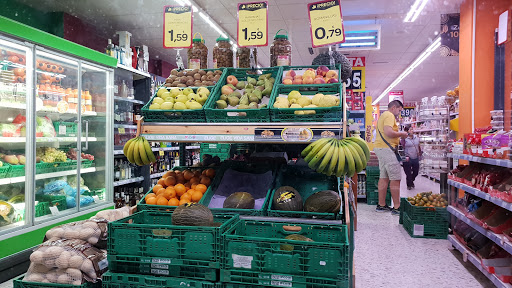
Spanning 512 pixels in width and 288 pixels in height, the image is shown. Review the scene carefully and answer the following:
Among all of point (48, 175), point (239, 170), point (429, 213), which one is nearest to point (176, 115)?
point (239, 170)

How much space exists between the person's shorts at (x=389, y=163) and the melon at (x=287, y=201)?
13.1 feet

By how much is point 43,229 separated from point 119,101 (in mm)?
2850

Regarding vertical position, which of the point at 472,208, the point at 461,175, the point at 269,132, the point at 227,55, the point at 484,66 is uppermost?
the point at 484,66

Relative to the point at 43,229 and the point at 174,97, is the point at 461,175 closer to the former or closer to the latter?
the point at 174,97

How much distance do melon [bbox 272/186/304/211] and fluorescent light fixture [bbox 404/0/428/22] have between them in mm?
5488

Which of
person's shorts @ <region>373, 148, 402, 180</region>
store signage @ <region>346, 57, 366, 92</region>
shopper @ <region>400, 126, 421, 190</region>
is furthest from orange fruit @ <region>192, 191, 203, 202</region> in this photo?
shopper @ <region>400, 126, 421, 190</region>

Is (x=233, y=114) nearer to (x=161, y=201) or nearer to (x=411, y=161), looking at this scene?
(x=161, y=201)

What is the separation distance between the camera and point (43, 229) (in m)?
3.82

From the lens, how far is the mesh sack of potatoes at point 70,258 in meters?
2.08

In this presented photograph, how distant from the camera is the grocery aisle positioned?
10.7 ft

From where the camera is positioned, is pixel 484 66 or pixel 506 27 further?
pixel 484 66

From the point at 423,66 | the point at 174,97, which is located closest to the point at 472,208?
the point at 174,97

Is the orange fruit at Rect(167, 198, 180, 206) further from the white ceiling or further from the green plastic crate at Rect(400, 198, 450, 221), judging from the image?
the white ceiling

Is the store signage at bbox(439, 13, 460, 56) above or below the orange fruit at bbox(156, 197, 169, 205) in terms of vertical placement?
above
